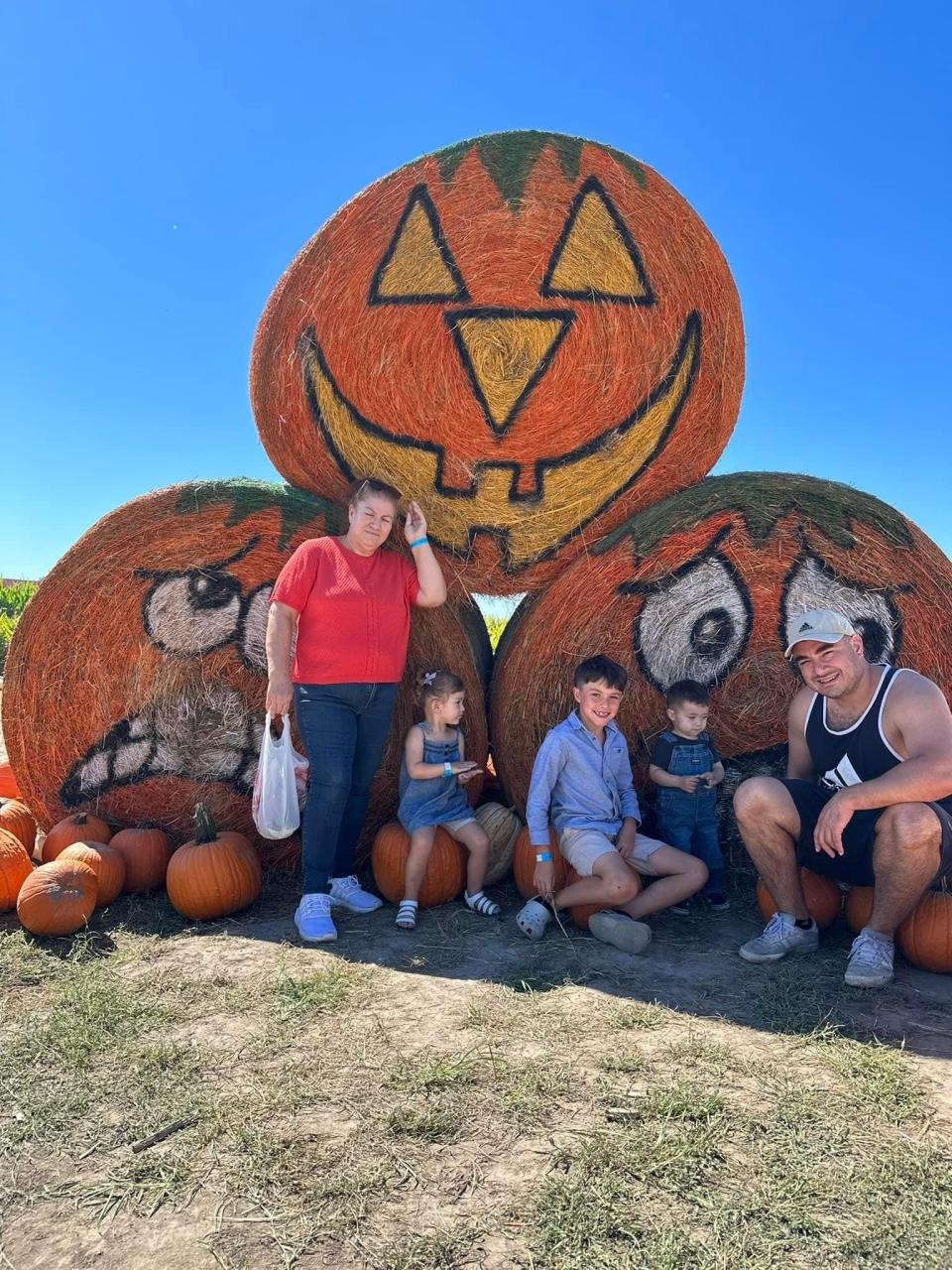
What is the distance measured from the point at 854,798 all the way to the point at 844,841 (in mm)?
386

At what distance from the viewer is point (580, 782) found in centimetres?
410

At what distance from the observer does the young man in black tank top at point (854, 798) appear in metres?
3.29

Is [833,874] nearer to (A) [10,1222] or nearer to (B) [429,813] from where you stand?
(B) [429,813]

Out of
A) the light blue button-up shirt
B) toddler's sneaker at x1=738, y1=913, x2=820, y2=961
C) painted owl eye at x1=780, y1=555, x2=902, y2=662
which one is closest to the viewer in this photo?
toddler's sneaker at x1=738, y1=913, x2=820, y2=961

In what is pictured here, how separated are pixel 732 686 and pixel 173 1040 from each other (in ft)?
9.57

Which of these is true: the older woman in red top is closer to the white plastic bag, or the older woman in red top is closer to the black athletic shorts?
the white plastic bag

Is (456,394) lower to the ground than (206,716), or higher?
higher

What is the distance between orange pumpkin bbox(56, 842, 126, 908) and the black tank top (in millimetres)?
3024

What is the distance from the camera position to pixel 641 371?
453cm

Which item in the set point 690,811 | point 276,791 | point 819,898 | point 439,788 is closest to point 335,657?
point 276,791

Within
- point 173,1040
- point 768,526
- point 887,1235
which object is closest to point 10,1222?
point 173,1040

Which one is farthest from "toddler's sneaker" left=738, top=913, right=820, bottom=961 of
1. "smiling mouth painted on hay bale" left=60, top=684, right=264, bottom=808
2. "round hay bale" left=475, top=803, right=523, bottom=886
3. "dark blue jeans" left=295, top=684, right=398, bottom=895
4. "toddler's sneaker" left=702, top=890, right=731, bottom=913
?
"smiling mouth painted on hay bale" left=60, top=684, right=264, bottom=808

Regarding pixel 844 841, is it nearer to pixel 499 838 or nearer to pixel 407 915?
pixel 499 838

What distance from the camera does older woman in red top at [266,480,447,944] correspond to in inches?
160
